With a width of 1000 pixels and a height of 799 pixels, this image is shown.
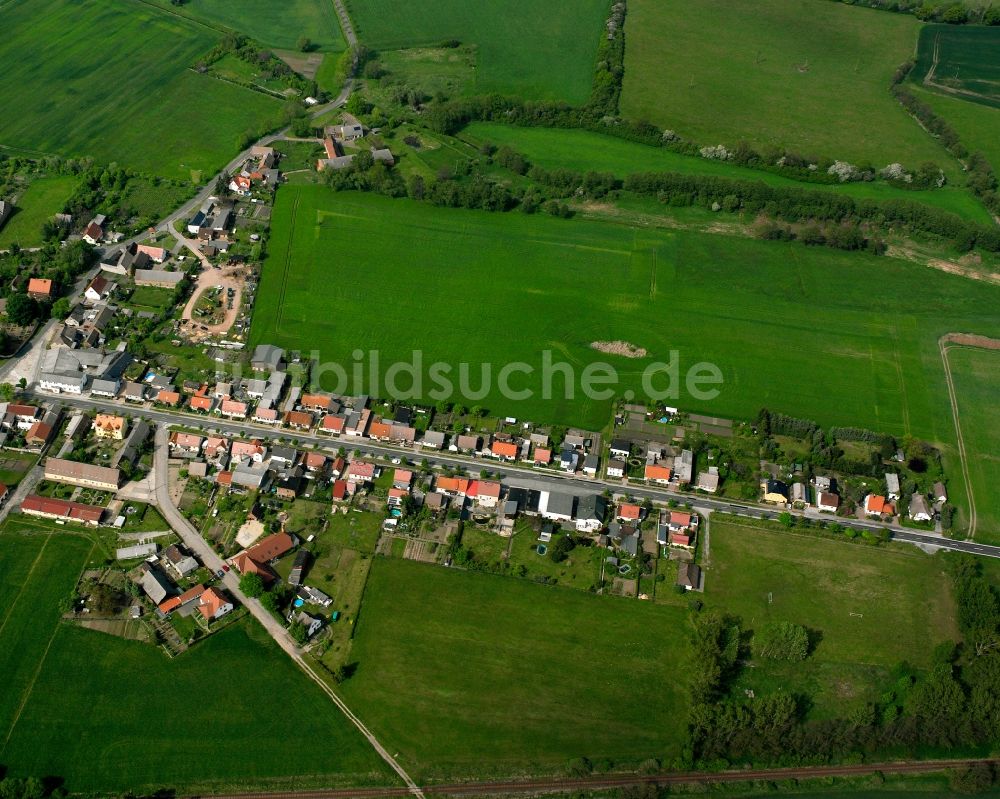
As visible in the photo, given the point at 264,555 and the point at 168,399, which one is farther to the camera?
the point at 168,399

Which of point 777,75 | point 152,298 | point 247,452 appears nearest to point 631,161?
point 777,75

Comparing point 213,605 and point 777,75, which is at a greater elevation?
point 777,75

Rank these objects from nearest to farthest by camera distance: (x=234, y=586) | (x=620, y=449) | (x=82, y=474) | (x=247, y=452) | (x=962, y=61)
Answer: (x=234, y=586) → (x=82, y=474) → (x=247, y=452) → (x=620, y=449) → (x=962, y=61)

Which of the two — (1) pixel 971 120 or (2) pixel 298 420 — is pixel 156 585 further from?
(1) pixel 971 120

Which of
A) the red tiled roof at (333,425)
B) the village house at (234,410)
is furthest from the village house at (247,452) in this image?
the red tiled roof at (333,425)

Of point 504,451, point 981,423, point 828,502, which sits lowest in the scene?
point 828,502

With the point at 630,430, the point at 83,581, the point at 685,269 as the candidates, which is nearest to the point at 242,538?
the point at 83,581

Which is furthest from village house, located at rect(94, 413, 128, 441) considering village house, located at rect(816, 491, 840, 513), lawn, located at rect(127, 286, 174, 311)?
village house, located at rect(816, 491, 840, 513)

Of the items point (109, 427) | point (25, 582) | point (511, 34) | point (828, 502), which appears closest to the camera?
point (25, 582)
